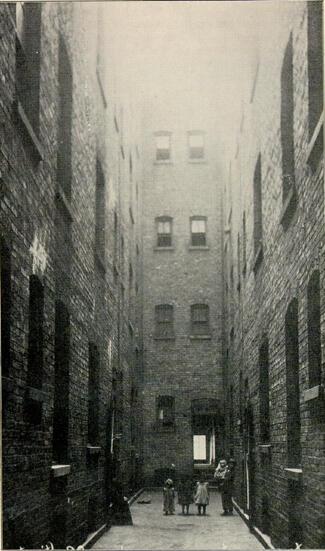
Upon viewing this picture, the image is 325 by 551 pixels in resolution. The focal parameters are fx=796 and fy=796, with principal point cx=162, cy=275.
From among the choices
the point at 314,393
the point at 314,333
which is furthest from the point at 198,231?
the point at 314,393

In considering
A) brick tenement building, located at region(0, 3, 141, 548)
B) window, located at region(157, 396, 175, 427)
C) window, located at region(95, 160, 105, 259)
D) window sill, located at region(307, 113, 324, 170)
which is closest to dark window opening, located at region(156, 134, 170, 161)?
window, located at region(157, 396, 175, 427)

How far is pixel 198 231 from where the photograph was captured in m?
29.0

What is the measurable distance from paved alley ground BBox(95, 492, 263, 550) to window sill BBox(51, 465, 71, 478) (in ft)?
7.76

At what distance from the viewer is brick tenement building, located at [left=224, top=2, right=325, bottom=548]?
7754mm

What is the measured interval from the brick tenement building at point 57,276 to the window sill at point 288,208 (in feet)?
8.69

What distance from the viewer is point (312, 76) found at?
26.3 ft

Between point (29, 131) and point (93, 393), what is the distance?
21.2 feet

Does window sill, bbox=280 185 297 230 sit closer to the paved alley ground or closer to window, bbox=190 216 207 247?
the paved alley ground

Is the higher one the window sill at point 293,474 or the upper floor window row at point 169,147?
the upper floor window row at point 169,147

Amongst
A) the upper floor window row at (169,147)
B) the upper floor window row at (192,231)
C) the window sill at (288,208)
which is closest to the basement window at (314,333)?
the window sill at (288,208)

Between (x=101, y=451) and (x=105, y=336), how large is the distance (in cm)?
225

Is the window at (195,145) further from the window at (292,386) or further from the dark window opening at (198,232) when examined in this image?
the window at (292,386)

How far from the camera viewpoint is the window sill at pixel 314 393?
23.2 feet

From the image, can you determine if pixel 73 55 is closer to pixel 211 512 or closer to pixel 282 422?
pixel 282 422
